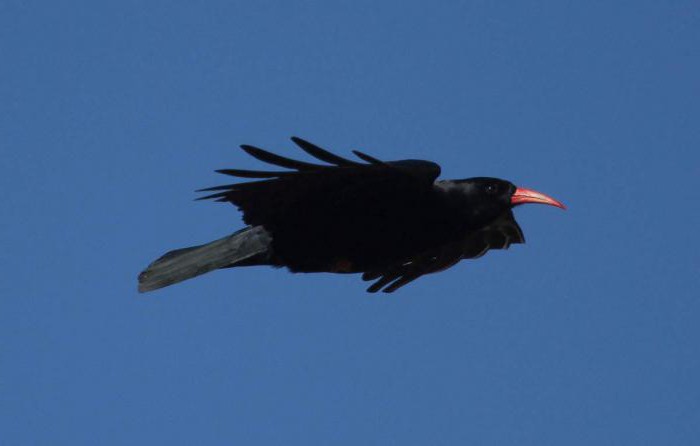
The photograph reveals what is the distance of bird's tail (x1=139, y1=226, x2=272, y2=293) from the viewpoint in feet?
39.1

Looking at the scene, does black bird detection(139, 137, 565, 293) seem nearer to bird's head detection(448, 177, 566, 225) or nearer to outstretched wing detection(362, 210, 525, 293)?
bird's head detection(448, 177, 566, 225)

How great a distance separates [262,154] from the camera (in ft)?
35.1

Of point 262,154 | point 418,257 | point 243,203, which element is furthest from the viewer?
point 418,257

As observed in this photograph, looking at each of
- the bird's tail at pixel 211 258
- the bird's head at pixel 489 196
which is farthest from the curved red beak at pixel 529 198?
the bird's tail at pixel 211 258

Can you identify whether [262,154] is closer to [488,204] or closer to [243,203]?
[243,203]

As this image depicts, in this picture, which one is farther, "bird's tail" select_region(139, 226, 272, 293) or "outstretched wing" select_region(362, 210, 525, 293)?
"outstretched wing" select_region(362, 210, 525, 293)

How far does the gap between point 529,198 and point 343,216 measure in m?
1.77

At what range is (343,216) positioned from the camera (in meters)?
11.7

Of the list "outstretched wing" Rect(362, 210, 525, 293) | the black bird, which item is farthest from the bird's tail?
"outstretched wing" Rect(362, 210, 525, 293)

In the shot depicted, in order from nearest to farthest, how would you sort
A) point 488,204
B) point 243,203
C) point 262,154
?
point 262,154 → point 243,203 → point 488,204

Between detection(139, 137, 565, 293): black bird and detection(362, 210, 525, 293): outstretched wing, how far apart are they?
63 cm

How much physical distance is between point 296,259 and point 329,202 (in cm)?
61

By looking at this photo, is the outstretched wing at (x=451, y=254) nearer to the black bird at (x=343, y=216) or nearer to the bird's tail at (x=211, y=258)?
the black bird at (x=343, y=216)

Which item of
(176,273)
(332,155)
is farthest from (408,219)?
(176,273)
